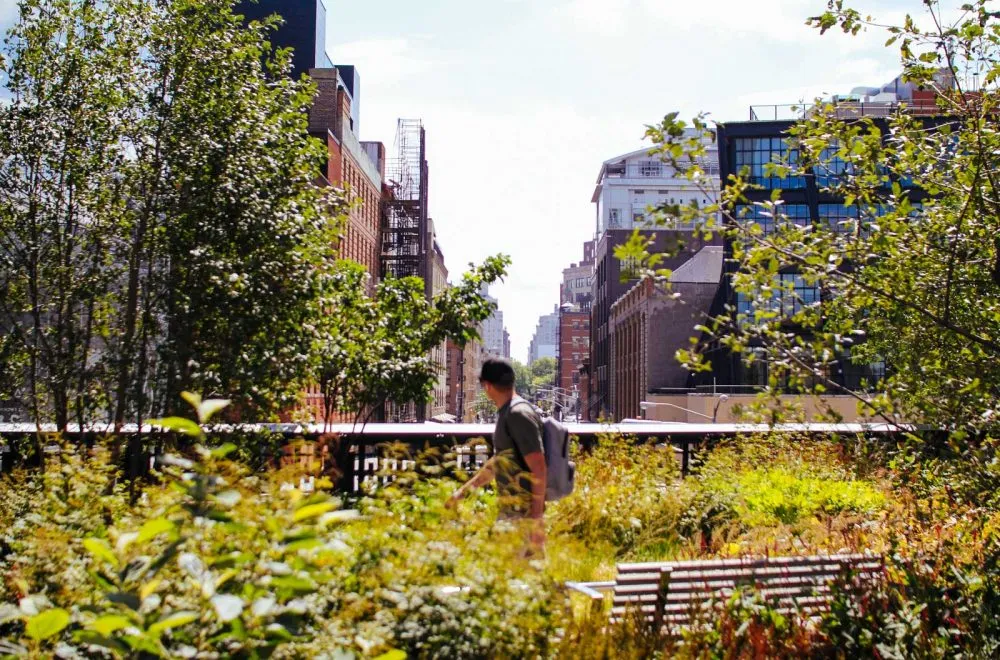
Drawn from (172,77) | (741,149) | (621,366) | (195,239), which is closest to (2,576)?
(195,239)

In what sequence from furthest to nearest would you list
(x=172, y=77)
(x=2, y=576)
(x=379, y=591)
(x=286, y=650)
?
(x=172, y=77), (x=2, y=576), (x=379, y=591), (x=286, y=650)

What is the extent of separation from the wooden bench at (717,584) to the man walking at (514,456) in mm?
530

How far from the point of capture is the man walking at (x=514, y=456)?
18.0 feet

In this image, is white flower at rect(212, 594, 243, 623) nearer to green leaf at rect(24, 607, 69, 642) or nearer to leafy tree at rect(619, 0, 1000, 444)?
green leaf at rect(24, 607, 69, 642)

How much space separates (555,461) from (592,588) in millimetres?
772

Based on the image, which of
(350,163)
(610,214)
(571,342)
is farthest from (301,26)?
(571,342)

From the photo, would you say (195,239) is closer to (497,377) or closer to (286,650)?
(497,377)

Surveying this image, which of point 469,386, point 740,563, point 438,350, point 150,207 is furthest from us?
point 469,386

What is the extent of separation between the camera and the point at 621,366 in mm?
87562

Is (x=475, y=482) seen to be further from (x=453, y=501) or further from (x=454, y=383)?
(x=454, y=383)

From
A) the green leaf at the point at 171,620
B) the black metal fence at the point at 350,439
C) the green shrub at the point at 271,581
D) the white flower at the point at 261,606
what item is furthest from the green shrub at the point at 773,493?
the green leaf at the point at 171,620

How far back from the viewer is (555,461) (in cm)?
590

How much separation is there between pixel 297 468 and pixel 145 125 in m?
5.44

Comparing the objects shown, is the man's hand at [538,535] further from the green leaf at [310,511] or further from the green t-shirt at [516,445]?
the green leaf at [310,511]
